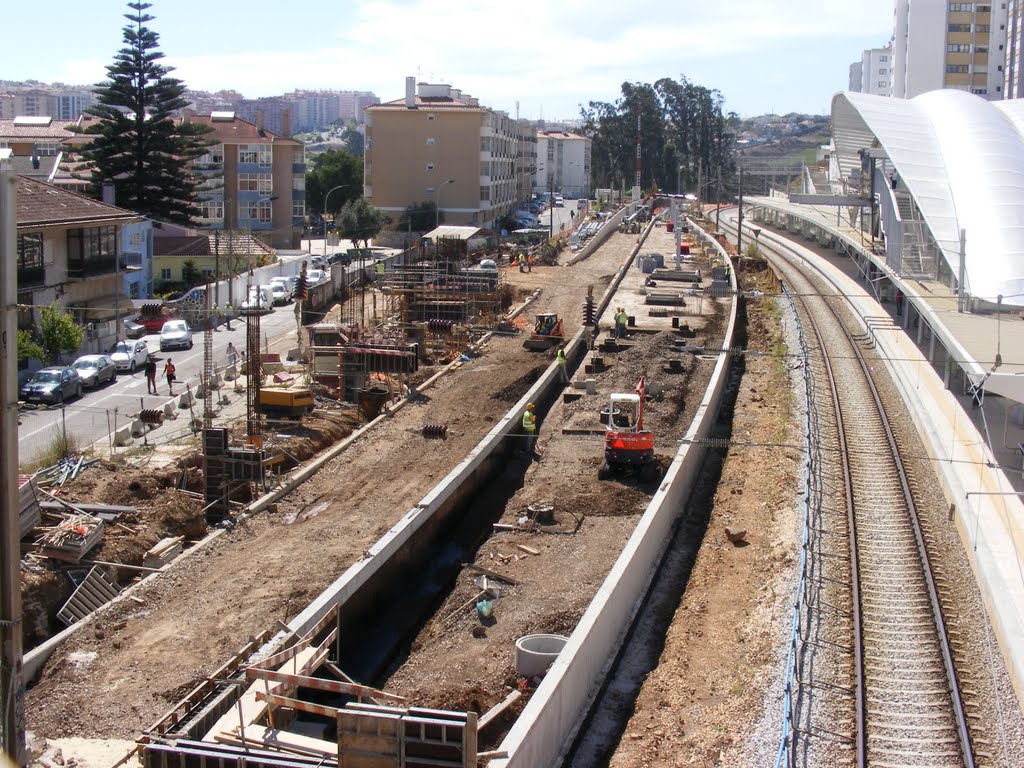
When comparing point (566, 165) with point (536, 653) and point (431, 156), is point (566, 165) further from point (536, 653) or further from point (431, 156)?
point (536, 653)

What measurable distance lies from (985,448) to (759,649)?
8.76m

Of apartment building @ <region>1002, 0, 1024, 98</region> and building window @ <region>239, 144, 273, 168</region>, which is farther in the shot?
apartment building @ <region>1002, 0, 1024, 98</region>

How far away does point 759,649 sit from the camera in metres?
13.4

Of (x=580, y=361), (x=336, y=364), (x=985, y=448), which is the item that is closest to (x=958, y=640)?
(x=985, y=448)

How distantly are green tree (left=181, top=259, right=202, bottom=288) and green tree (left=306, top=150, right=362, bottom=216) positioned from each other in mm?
37455

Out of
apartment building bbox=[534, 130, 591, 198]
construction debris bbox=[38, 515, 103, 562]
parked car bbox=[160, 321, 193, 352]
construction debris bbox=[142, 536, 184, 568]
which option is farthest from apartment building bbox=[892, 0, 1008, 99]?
construction debris bbox=[38, 515, 103, 562]

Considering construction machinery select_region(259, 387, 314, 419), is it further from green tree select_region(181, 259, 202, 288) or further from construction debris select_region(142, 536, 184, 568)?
green tree select_region(181, 259, 202, 288)

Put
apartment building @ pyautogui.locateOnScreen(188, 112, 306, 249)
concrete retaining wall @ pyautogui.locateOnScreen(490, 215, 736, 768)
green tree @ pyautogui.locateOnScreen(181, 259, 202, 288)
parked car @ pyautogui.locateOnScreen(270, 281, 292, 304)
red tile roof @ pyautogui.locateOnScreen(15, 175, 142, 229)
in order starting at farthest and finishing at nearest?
apartment building @ pyautogui.locateOnScreen(188, 112, 306, 249)
green tree @ pyautogui.locateOnScreen(181, 259, 202, 288)
parked car @ pyautogui.locateOnScreen(270, 281, 292, 304)
red tile roof @ pyautogui.locateOnScreen(15, 175, 142, 229)
concrete retaining wall @ pyautogui.locateOnScreen(490, 215, 736, 768)

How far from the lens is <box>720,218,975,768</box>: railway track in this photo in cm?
1132

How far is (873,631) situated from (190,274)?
3475cm

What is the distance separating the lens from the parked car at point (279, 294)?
4081 cm

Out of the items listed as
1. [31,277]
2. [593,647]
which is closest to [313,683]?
[593,647]

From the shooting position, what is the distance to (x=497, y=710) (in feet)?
38.7

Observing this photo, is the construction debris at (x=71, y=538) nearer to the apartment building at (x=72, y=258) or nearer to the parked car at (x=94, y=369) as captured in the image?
the parked car at (x=94, y=369)
